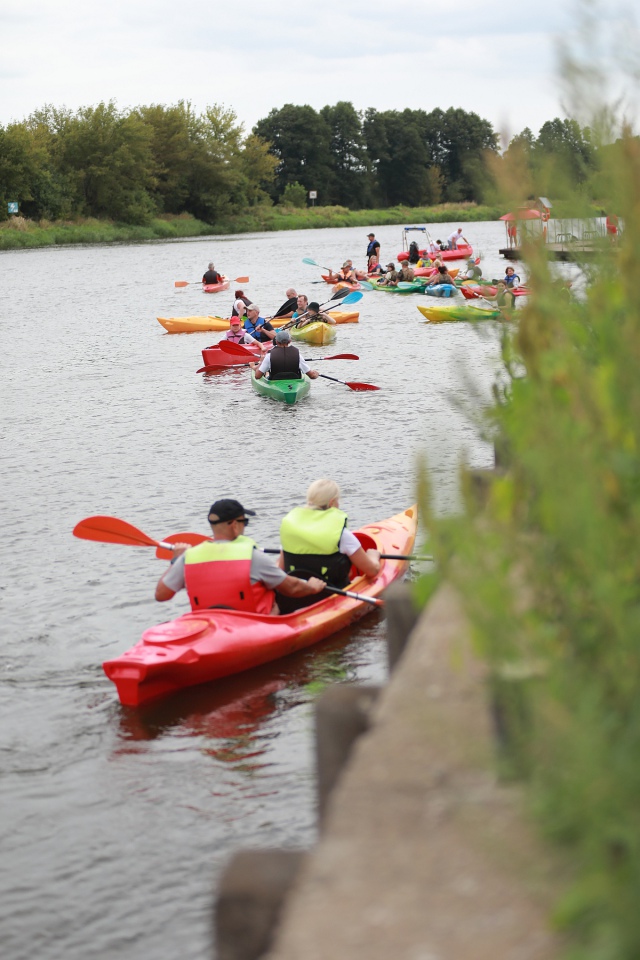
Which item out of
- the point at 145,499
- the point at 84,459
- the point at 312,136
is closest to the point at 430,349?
the point at 84,459

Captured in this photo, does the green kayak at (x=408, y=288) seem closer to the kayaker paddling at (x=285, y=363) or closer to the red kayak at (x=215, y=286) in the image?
the red kayak at (x=215, y=286)

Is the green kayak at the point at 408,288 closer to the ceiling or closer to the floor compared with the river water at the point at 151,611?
closer to the ceiling

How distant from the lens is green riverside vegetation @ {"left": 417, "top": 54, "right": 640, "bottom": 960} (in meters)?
1.96

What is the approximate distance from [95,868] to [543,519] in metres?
4.00

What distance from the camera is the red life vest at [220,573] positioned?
24.1 feet

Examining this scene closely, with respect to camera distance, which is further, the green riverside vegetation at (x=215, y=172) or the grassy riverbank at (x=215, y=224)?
the green riverside vegetation at (x=215, y=172)

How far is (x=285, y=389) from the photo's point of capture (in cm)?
1816

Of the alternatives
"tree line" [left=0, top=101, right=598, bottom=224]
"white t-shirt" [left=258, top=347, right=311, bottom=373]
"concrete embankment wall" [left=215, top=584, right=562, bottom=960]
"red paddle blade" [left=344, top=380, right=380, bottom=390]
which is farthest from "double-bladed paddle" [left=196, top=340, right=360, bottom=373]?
"tree line" [left=0, top=101, right=598, bottom=224]

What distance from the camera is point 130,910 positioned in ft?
16.6

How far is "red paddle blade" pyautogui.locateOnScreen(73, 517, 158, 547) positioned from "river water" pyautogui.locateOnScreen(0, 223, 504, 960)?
0.66 metres

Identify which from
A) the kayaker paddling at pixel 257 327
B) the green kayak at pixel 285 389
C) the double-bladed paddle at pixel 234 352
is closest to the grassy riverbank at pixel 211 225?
the kayaker paddling at pixel 257 327

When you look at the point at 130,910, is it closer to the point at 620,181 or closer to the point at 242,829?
the point at 242,829

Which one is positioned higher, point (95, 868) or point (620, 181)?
point (620, 181)

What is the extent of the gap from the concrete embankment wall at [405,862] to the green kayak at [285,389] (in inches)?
592
